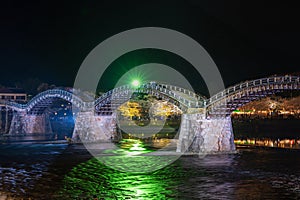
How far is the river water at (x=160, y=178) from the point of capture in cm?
2812

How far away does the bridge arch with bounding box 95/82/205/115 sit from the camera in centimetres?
4921

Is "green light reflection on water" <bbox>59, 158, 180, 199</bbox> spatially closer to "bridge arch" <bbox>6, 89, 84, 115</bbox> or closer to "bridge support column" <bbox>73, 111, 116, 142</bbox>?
"bridge support column" <bbox>73, 111, 116, 142</bbox>

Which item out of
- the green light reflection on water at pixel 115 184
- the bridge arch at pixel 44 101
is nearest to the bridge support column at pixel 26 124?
the bridge arch at pixel 44 101

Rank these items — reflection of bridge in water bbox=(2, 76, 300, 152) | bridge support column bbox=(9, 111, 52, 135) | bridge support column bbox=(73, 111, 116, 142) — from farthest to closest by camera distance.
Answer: bridge support column bbox=(9, 111, 52, 135)
bridge support column bbox=(73, 111, 116, 142)
reflection of bridge in water bbox=(2, 76, 300, 152)

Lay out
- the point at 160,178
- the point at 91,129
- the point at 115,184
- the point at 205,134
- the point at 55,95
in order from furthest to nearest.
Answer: the point at 55,95
the point at 91,129
the point at 205,134
the point at 160,178
the point at 115,184

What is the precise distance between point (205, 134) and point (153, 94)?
37.5 ft

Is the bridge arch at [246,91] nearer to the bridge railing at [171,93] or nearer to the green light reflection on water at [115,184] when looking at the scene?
the bridge railing at [171,93]

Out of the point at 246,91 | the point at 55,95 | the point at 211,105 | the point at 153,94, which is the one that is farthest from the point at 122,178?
the point at 55,95

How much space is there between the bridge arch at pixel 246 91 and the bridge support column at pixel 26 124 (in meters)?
51.8

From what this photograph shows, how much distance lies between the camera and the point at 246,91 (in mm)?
45812

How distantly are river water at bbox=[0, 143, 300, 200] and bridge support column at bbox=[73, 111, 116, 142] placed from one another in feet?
51.8

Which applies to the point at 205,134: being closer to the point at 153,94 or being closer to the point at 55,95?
the point at 153,94

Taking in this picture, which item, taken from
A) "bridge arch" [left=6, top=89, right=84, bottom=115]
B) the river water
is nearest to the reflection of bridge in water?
the river water

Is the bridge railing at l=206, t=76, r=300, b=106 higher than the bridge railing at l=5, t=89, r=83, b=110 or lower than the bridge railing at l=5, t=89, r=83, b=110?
lower
